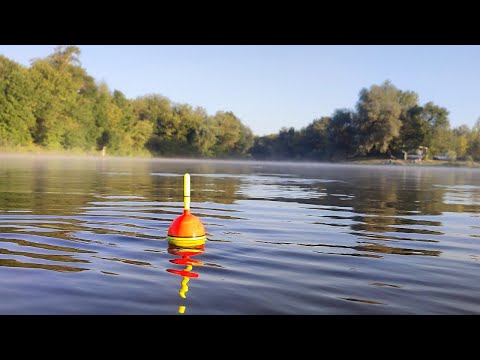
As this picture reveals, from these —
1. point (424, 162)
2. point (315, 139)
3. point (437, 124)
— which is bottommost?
point (424, 162)

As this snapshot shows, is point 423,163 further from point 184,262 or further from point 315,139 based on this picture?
point 184,262

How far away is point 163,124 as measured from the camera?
343ft

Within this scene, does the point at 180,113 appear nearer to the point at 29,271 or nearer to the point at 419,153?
the point at 419,153

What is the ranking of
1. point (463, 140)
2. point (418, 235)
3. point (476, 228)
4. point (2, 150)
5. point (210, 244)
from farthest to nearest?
point (463, 140)
point (2, 150)
point (476, 228)
point (418, 235)
point (210, 244)

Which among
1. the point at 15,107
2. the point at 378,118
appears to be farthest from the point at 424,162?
the point at 15,107

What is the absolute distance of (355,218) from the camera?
10031 mm

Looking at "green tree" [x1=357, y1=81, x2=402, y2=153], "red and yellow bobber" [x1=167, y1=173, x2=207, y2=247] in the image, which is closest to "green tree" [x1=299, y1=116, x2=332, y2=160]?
"green tree" [x1=357, y1=81, x2=402, y2=153]

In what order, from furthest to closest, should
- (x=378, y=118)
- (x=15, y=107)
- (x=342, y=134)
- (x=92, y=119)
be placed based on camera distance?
(x=342, y=134), (x=92, y=119), (x=378, y=118), (x=15, y=107)

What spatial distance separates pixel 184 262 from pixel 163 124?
101m

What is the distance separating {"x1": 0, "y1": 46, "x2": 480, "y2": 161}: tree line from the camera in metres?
71.3

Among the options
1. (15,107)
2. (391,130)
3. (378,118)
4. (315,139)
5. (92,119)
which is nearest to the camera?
(15,107)

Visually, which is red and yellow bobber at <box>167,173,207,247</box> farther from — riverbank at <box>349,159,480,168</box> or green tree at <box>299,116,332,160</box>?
green tree at <box>299,116,332,160</box>
